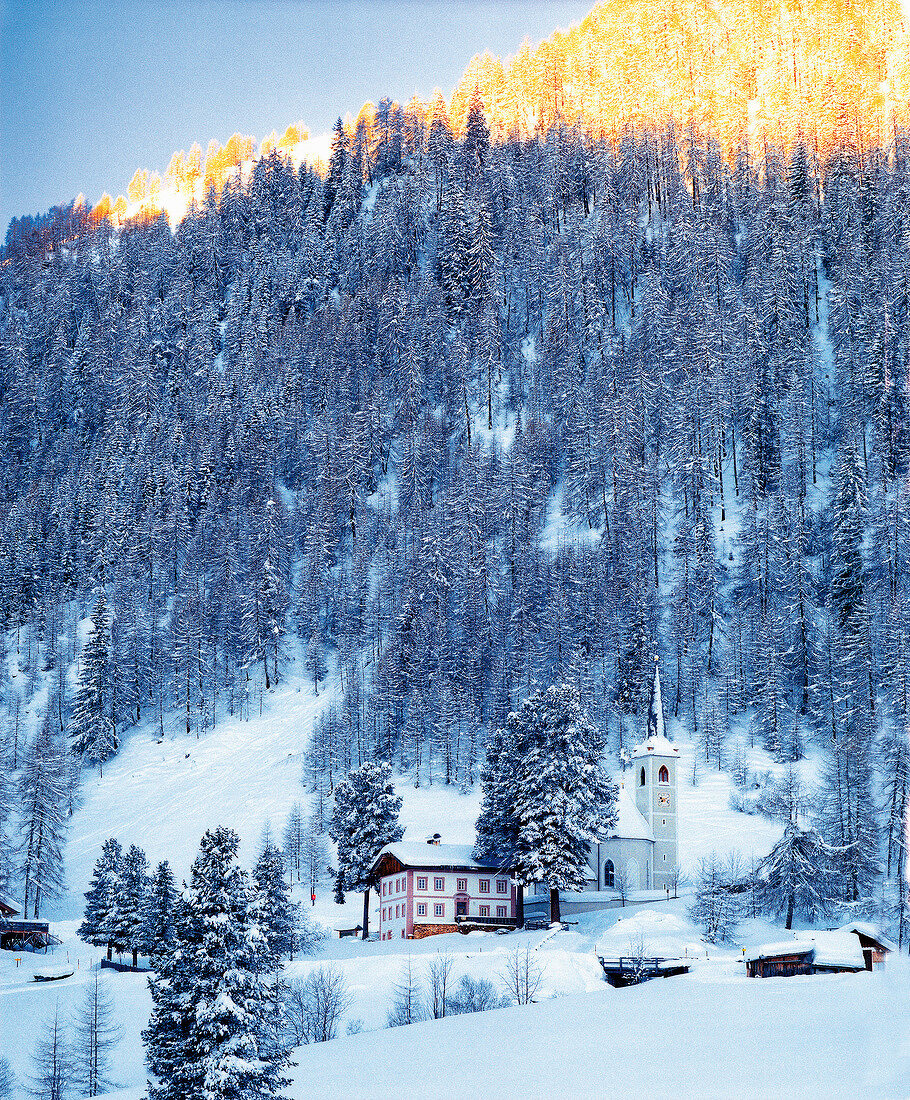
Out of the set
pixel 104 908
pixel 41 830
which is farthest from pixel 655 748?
pixel 41 830

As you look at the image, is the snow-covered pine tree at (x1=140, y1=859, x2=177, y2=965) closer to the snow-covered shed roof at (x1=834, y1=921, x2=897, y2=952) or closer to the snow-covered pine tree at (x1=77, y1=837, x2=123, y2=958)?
the snow-covered pine tree at (x1=77, y1=837, x2=123, y2=958)

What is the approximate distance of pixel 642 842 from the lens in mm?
90375

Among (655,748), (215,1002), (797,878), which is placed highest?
(655,748)

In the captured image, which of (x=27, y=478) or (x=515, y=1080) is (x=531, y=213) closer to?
(x=27, y=478)

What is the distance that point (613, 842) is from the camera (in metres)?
90.5

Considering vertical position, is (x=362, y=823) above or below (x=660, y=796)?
below

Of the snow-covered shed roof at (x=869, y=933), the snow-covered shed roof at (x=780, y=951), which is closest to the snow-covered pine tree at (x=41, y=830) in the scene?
the snow-covered shed roof at (x=780, y=951)

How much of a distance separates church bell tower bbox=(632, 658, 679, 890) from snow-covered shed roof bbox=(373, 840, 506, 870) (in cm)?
1462

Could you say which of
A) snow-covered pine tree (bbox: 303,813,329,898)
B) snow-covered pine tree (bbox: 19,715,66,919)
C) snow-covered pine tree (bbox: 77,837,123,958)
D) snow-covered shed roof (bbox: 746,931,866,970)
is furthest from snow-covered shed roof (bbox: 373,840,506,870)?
snow-covered pine tree (bbox: 19,715,66,919)

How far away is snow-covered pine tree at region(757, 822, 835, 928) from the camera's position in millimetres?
74438

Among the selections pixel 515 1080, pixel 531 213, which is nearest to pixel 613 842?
pixel 515 1080

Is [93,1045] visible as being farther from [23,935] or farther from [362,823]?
[23,935]

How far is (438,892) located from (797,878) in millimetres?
23027

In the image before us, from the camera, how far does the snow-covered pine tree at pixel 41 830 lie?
345 feet
